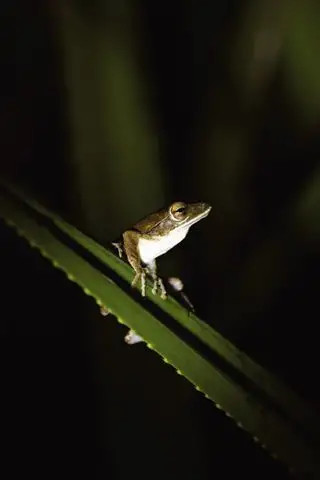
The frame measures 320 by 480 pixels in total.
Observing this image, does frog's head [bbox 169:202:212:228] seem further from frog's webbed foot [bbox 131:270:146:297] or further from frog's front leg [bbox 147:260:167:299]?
frog's webbed foot [bbox 131:270:146:297]

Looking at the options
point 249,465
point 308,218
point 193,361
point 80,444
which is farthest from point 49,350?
point 193,361

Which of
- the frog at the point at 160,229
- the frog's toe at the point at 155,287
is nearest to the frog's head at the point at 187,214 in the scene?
the frog at the point at 160,229

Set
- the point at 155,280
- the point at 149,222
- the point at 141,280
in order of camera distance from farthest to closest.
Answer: the point at 149,222 → the point at 155,280 → the point at 141,280

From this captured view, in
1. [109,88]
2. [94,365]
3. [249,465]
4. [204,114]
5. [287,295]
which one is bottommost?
[249,465]

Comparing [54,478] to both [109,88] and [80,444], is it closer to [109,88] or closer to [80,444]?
[80,444]

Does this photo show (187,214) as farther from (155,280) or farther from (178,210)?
(155,280)

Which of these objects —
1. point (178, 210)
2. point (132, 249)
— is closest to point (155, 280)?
point (132, 249)
